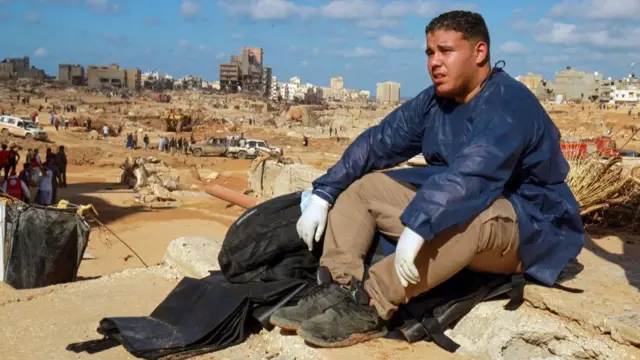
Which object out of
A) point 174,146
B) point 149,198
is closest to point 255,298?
point 149,198

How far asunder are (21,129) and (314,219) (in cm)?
3321

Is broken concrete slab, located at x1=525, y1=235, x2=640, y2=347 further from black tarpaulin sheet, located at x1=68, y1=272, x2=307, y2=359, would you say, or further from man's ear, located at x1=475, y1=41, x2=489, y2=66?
black tarpaulin sheet, located at x1=68, y1=272, x2=307, y2=359

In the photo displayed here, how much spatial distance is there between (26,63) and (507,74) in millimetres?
117037

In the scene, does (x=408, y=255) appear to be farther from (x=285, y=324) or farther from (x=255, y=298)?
(x=255, y=298)

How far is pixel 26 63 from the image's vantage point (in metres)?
108

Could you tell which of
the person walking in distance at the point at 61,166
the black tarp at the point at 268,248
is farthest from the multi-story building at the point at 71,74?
the black tarp at the point at 268,248

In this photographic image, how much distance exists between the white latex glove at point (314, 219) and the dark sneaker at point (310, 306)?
27 cm

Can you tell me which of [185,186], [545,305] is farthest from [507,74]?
[185,186]

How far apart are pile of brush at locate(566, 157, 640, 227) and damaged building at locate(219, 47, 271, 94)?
107169 millimetres

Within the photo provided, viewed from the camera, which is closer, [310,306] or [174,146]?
[310,306]

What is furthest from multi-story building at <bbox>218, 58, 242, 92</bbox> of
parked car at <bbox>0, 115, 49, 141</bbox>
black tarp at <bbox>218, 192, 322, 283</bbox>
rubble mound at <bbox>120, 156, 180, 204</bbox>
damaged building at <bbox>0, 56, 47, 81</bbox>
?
black tarp at <bbox>218, 192, 322, 283</bbox>

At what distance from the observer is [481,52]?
295cm

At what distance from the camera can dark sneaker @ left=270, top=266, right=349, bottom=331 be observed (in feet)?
9.71

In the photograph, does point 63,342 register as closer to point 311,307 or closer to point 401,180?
point 311,307
